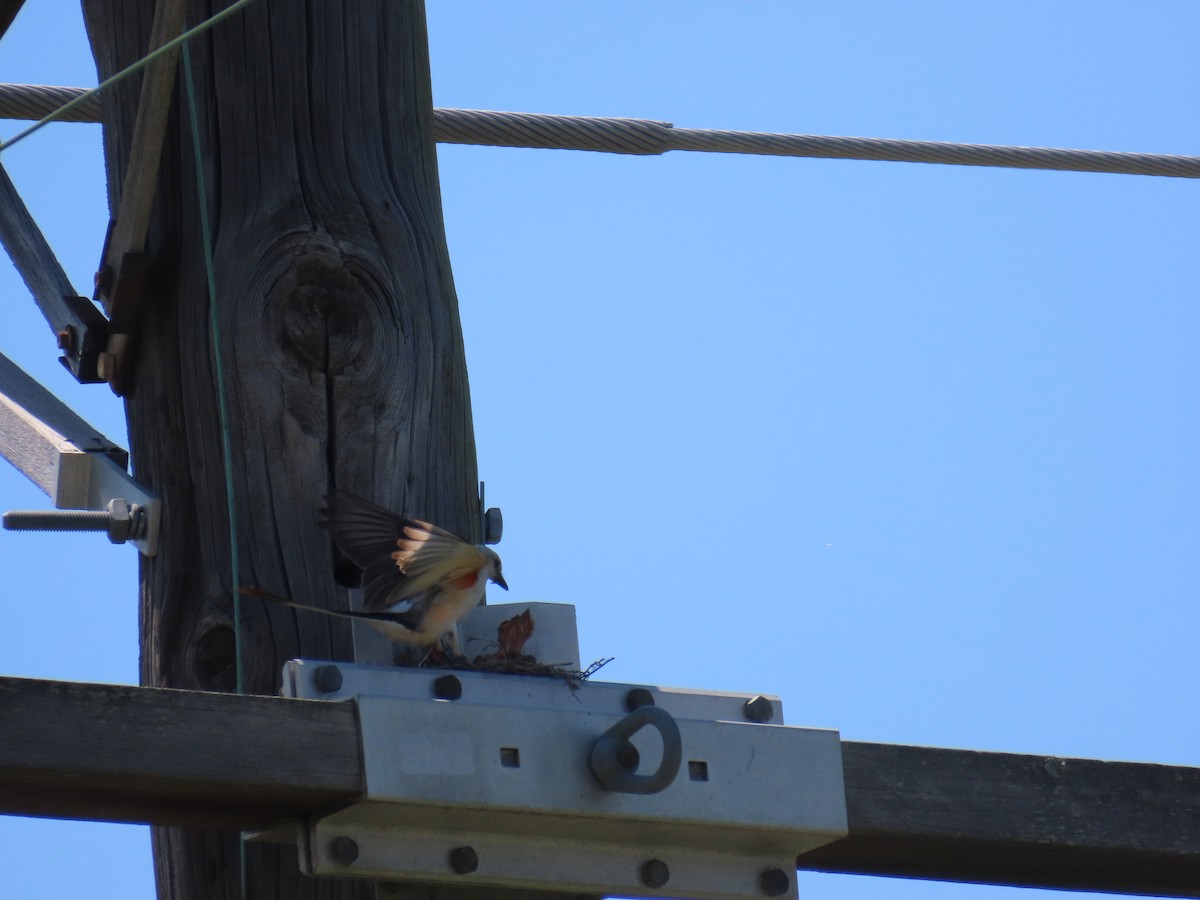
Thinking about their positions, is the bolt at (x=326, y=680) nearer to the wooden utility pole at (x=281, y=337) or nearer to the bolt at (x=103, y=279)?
the wooden utility pole at (x=281, y=337)

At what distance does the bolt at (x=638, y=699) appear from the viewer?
86.9 inches

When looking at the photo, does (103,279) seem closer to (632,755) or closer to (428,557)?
(428,557)

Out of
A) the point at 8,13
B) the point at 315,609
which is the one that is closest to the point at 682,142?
the point at 8,13

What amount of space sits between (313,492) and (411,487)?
0.52ft

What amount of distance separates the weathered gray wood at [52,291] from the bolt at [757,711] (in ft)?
4.44

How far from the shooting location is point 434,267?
2.86 m

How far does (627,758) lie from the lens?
205cm

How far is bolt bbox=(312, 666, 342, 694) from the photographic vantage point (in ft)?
6.86

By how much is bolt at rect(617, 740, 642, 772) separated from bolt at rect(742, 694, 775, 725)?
0.26m

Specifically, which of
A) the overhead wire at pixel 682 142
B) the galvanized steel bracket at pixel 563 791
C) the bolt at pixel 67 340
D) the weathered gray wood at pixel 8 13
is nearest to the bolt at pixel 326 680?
the galvanized steel bracket at pixel 563 791

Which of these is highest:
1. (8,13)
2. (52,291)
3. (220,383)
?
(8,13)

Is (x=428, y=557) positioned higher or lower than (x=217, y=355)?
lower

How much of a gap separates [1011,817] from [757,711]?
0.37m

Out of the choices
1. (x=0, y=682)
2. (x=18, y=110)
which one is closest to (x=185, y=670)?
(x=0, y=682)
